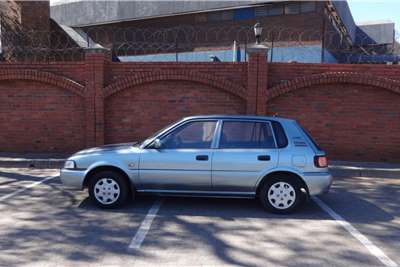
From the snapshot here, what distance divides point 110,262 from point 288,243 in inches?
84.6

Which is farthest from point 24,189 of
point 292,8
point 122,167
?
point 292,8

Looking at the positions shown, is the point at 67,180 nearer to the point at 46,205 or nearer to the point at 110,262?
the point at 46,205

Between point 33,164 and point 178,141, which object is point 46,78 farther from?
point 178,141

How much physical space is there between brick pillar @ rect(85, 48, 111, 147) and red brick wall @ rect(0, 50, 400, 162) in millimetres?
26

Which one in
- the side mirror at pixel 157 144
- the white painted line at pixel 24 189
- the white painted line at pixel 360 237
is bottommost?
the white painted line at pixel 360 237

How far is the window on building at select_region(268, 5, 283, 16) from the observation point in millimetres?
21953

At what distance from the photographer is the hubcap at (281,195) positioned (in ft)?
22.2

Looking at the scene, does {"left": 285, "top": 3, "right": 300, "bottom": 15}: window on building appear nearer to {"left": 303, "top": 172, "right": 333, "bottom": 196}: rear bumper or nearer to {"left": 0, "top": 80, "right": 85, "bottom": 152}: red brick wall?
{"left": 0, "top": 80, "right": 85, "bottom": 152}: red brick wall

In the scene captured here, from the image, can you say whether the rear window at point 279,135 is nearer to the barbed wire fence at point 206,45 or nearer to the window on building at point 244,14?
the barbed wire fence at point 206,45

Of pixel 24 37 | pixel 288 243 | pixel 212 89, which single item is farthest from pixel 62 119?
pixel 288 243

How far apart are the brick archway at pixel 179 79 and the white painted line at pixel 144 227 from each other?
4.86 m

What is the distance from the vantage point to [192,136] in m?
6.98

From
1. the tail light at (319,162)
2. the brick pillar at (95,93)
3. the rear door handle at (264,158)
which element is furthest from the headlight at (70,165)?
the brick pillar at (95,93)

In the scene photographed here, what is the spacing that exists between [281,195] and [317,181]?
0.57m
